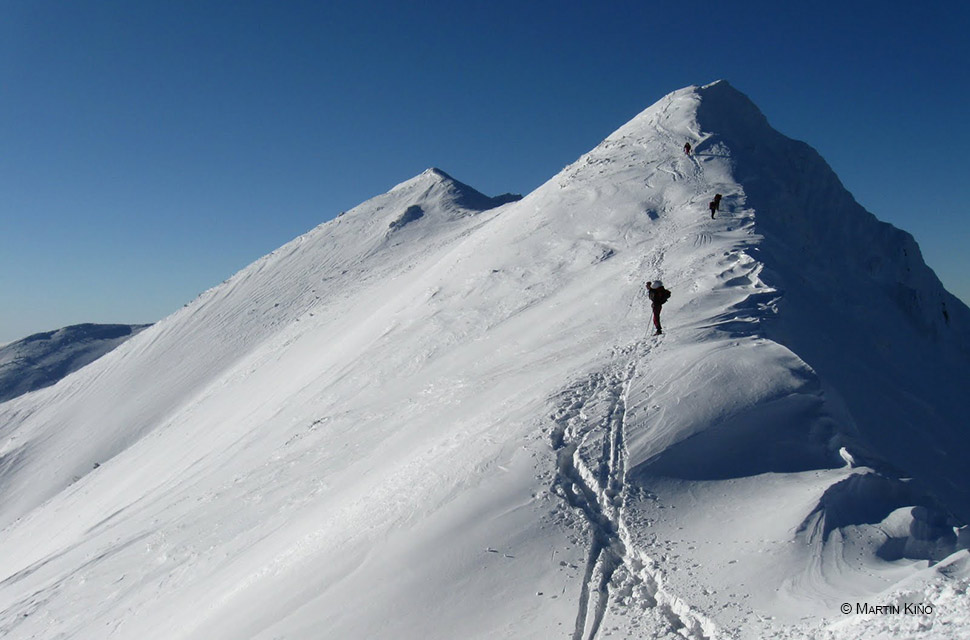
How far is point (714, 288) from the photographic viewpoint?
16.1 metres

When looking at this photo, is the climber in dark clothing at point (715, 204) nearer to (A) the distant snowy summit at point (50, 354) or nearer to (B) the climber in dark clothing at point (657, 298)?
(B) the climber in dark clothing at point (657, 298)

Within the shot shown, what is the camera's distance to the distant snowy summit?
9681 cm

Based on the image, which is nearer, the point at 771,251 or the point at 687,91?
the point at 771,251

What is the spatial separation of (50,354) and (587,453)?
12228 centimetres

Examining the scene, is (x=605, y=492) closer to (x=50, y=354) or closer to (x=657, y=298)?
(x=657, y=298)

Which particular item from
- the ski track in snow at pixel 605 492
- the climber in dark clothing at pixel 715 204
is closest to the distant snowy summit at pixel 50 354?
the climber in dark clothing at pixel 715 204

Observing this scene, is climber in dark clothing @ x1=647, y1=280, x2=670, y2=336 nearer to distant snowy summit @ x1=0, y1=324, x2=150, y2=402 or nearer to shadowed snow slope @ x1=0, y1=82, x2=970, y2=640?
shadowed snow slope @ x1=0, y1=82, x2=970, y2=640

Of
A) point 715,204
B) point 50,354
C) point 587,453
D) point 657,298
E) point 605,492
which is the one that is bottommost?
point 605,492

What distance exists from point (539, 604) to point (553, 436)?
3442 mm

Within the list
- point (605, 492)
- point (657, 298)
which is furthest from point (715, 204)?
point (605, 492)

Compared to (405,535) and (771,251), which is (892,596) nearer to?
(405,535)

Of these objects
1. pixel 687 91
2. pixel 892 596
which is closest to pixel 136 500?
pixel 892 596

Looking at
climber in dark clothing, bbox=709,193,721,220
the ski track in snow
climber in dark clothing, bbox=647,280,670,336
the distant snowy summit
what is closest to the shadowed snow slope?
the ski track in snow

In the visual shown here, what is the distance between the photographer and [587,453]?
989cm
